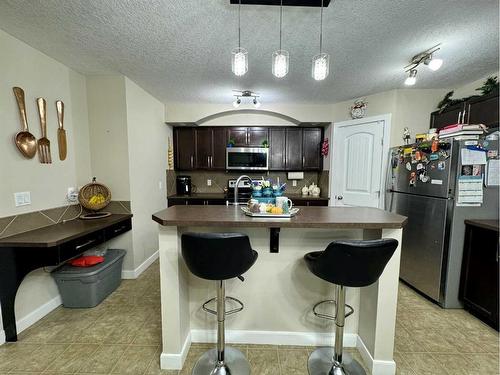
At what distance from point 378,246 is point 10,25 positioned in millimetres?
2927

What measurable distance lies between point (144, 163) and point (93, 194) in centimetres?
71

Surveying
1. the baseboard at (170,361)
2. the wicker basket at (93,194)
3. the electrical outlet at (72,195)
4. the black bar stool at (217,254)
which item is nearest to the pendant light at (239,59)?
the black bar stool at (217,254)

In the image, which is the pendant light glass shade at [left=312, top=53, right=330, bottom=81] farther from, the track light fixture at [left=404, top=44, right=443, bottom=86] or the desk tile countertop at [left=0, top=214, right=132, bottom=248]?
the desk tile countertop at [left=0, top=214, right=132, bottom=248]

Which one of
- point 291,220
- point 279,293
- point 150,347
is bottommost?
point 150,347

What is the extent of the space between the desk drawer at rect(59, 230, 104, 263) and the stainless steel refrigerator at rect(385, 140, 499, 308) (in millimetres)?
3308

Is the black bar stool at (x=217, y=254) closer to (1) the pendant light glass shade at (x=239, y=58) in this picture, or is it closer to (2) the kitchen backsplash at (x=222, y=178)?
(1) the pendant light glass shade at (x=239, y=58)

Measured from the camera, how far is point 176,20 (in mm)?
Result: 1559

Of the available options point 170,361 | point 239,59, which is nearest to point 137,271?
point 170,361

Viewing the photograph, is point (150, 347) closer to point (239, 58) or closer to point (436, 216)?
point (239, 58)

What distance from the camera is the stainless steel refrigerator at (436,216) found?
2.01 meters

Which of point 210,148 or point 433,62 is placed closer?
point 433,62

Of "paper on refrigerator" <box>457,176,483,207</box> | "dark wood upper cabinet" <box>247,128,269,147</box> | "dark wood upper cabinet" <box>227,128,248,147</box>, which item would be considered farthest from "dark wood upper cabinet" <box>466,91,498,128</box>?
"dark wood upper cabinet" <box>227,128,248,147</box>

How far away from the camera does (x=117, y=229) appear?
2.36 m

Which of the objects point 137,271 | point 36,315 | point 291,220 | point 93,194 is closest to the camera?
point 291,220
